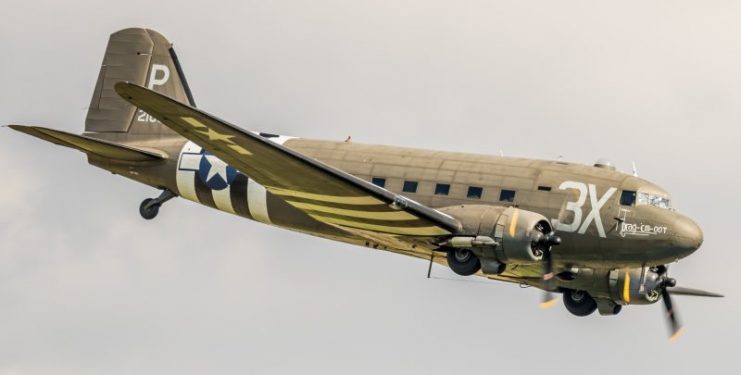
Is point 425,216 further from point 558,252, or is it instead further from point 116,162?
point 116,162

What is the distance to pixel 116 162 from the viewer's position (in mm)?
36062

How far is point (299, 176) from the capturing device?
3117cm

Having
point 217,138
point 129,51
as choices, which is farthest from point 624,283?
point 129,51

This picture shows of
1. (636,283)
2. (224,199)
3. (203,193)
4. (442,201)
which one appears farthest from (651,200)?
(203,193)

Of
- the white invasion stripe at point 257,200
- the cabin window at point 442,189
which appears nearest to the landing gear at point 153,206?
the white invasion stripe at point 257,200

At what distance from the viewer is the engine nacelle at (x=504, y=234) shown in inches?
1192

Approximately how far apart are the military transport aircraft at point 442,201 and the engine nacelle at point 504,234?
25 mm

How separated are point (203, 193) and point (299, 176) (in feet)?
16.0

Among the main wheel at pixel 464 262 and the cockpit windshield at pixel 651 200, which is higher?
the cockpit windshield at pixel 651 200

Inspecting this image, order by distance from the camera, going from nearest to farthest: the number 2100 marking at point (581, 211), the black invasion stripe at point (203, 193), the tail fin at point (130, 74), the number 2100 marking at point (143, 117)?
1. the number 2100 marking at point (581, 211)
2. the black invasion stripe at point (203, 193)
3. the number 2100 marking at point (143, 117)
4. the tail fin at point (130, 74)

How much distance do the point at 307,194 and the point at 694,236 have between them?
26.0ft

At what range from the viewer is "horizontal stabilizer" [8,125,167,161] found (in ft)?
108

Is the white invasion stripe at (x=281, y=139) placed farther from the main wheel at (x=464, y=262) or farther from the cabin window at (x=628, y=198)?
the cabin window at (x=628, y=198)

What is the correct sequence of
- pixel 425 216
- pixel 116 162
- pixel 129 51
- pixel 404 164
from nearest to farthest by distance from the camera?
pixel 425 216 → pixel 404 164 → pixel 116 162 → pixel 129 51
